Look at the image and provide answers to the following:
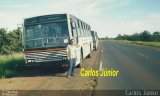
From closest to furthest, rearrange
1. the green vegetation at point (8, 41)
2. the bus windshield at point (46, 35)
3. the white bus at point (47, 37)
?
the white bus at point (47, 37)
the bus windshield at point (46, 35)
the green vegetation at point (8, 41)

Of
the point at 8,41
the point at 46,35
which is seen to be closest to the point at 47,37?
the point at 46,35

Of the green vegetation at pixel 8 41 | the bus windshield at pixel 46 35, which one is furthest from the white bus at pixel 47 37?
the green vegetation at pixel 8 41

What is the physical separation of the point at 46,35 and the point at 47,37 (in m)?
0.13

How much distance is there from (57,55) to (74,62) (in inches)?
37.2

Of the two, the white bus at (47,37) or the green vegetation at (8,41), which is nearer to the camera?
the white bus at (47,37)

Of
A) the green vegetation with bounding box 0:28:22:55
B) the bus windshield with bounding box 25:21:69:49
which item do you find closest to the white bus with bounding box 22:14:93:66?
the bus windshield with bounding box 25:21:69:49

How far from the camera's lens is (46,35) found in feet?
47.0

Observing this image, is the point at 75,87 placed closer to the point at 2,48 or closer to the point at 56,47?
the point at 56,47

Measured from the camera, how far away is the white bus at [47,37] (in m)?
13.9

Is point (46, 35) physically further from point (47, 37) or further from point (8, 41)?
point (8, 41)

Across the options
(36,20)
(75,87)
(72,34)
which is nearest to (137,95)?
(75,87)

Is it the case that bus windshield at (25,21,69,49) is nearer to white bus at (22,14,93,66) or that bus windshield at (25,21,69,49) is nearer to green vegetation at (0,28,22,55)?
white bus at (22,14,93,66)

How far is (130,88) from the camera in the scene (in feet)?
31.6

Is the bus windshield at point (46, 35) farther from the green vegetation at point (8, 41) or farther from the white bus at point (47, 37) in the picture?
the green vegetation at point (8, 41)
